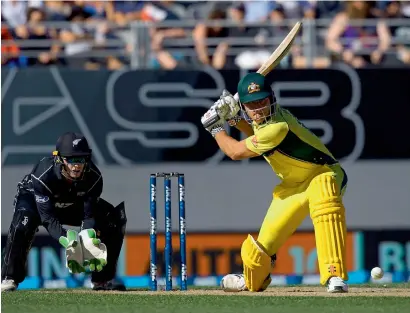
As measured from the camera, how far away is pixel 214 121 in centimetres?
912

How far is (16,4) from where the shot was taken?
13.6 metres

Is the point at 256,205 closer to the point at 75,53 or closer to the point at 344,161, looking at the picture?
the point at 344,161

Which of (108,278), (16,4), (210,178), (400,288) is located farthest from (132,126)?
(400,288)

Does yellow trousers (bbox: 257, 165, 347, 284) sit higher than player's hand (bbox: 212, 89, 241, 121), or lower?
lower

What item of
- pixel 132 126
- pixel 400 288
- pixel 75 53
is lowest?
pixel 400 288

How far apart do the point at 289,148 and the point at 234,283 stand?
1171mm

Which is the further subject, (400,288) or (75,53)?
(75,53)

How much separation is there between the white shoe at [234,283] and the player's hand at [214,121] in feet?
3.82

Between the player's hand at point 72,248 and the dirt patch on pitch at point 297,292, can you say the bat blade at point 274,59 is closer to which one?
the dirt patch on pitch at point 297,292

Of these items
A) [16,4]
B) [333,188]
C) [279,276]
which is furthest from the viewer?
[16,4]

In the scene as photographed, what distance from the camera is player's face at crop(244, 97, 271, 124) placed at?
902 cm

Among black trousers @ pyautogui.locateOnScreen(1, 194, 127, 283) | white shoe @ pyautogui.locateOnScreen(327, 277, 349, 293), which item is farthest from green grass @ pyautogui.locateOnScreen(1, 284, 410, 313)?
black trousers @ pyautogui.locateOnScreen(1, 194, 127, 283)

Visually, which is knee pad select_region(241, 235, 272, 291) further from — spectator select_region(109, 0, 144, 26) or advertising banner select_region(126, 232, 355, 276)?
spectator select_region(109, 0, 144, 26)

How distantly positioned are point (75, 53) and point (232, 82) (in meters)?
1.69
